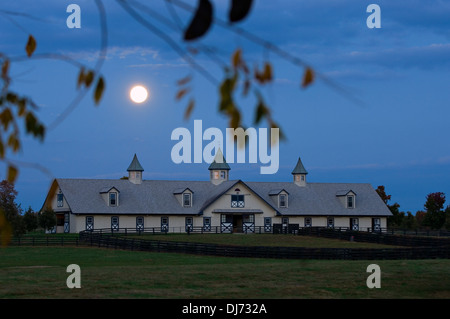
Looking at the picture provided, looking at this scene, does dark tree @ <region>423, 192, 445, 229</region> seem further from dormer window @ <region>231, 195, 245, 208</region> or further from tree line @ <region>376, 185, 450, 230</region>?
dormer window @ <region>231, 195, 245, 208</region>

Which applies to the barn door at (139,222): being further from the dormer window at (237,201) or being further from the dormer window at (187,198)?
the dormer window at (237,201)

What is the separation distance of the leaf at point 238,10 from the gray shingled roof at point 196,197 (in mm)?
67408

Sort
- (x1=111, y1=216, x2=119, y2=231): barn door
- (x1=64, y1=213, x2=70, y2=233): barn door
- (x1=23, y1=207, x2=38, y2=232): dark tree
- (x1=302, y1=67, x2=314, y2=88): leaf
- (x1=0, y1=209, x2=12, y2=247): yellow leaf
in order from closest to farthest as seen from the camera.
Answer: (x1=302, y1=67, x2=314, y2=88): leaf < (x1=0, y1=209, x2=12, y2=247): yellow leaf < (x1=23, y1=207, x2=38, y2=232): dark tree < (x1=111, y1=216, x2=119, y2=231): barn door < (x1=64, y1=213, x2=70, y2=233): barn door

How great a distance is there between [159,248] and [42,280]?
79.5 feet

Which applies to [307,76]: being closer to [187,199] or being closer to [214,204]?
[214,204]

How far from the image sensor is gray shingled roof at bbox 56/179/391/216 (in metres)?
73.9

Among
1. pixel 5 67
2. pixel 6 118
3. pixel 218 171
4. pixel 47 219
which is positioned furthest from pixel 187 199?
pixel 6 118

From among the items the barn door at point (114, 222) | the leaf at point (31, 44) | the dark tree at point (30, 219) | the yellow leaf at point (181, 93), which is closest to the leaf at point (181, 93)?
the yellow leaf at point (181, 93)

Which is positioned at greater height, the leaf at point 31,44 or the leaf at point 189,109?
the leaf at point 31,44

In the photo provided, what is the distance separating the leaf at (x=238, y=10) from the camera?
191 inches

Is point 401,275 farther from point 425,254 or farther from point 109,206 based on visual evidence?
point 109,206

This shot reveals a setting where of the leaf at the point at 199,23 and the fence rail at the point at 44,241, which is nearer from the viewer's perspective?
the leaf at the point at 199,23

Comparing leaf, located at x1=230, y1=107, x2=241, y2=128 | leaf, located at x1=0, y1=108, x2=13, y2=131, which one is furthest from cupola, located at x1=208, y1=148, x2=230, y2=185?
leaf, located at x1=230, y1=107, x2=241, y2=128

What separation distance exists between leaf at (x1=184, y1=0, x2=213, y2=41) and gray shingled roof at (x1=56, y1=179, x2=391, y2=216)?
67.3m
